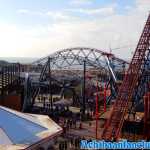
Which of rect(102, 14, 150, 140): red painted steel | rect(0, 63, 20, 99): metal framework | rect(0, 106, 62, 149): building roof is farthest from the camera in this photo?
rect(0, 63, 20, 99): metal framework

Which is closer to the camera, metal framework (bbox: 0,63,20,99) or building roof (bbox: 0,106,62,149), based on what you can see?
building roof (bbox: 0,106,62,149)

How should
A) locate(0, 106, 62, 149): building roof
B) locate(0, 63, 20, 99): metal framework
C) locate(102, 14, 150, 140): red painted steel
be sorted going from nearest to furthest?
1. locate(0, 106, 62, 149): building roof
2. locate(102, 14, 150, 140): red painted steel
3. locate(0, 63, 20, 99): metal framework

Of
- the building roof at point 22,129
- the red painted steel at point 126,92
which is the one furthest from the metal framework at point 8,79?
the building roof at point 22,129

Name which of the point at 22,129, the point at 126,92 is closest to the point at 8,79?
the point at 126,92

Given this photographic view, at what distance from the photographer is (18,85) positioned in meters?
53.9

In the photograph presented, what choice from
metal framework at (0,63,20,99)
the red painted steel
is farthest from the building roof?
metal framework at (0,63,20,99)

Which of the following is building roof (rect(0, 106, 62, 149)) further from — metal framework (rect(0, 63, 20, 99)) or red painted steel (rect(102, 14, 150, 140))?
metal framework (rect(0, 63, 20, 99))

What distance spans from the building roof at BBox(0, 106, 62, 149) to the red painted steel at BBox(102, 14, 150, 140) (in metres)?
6.96

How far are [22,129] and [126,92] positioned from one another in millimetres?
13837

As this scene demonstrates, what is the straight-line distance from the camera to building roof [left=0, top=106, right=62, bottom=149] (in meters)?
21.4

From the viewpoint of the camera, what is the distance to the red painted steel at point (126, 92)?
31.6 meters

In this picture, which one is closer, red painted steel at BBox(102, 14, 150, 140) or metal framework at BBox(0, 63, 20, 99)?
red painted steel at BBox(102, 14, 150, 140)

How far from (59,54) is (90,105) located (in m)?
21.8

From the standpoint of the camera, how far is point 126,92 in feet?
111
